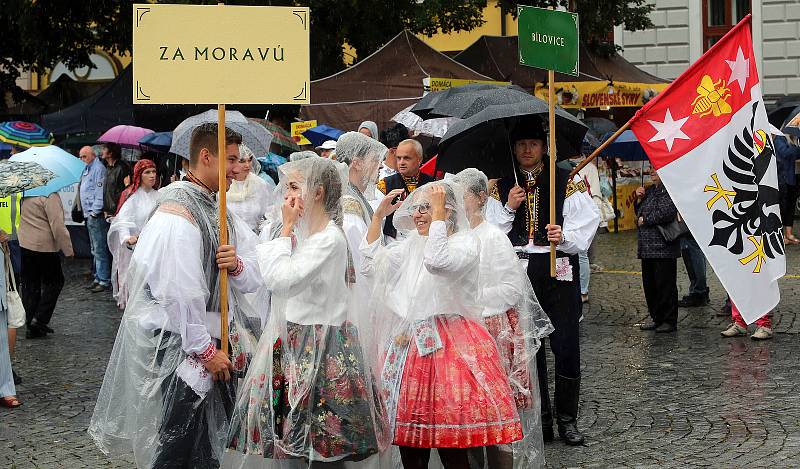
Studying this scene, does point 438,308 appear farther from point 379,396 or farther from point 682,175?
point 682,175

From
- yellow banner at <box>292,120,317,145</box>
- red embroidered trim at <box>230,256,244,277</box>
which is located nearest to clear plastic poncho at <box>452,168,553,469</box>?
red embroidered trim at <box>230,256,244,277</box>

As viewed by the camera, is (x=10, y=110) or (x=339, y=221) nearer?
(x=339, y=221)

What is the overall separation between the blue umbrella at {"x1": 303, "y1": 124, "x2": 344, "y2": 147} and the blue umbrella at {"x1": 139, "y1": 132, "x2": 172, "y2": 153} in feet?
5.69

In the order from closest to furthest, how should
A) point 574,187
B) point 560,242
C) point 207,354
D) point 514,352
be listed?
point 207,354, point 514,352, point 560,242, point 574,187

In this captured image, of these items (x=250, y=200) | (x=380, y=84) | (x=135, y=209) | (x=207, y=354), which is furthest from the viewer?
(x=380, y=84)

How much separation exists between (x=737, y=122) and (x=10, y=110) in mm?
17974

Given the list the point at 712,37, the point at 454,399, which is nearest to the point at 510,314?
the point at 454,399

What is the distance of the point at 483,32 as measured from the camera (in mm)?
27938

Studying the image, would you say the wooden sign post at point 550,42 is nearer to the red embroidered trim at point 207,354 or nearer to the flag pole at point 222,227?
the flag pole at point 222,227

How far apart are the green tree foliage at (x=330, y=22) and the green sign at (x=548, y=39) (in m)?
11.0

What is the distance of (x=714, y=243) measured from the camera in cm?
763

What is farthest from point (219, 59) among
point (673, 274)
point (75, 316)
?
point (75, 316)

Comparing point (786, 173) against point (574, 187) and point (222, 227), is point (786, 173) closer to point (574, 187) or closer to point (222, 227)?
point (574, 187)

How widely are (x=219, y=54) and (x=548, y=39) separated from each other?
2.35 m
